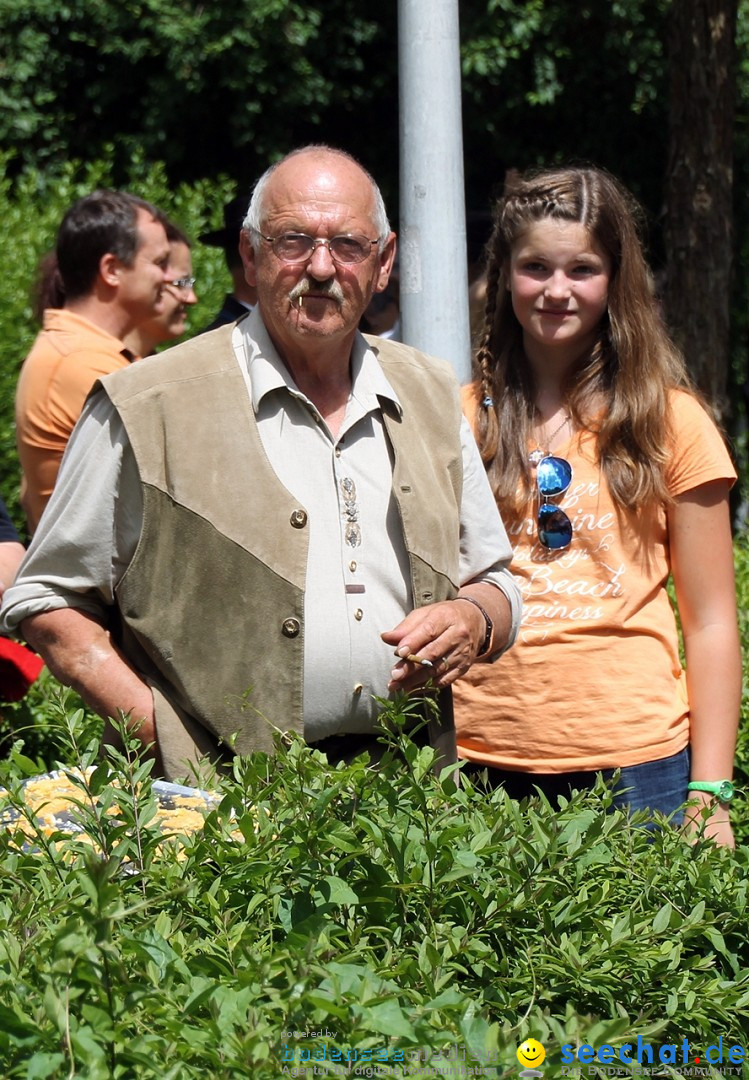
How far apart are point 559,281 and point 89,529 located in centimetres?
118

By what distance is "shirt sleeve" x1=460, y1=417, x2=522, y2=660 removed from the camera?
2859mm

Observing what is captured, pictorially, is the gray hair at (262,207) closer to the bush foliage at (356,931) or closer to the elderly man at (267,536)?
the elderly man at (267,536)

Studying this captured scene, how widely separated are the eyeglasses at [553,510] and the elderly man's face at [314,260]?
1.90 ft

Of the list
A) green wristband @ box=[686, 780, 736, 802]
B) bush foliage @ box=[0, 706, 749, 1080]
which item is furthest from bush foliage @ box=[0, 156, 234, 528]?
bush foliage @ box=[0, 706, 749, 1080]

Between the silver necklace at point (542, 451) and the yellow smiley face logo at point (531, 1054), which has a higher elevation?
the silver necklace at point (542, 451)

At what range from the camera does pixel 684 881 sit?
2002mm

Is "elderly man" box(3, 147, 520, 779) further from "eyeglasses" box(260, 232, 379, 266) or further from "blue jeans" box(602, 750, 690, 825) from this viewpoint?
"blue jeans" box(602, 750, 690, 825)

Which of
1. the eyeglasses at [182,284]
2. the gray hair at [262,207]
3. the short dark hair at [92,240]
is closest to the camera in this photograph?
the gray hair at [262,207]

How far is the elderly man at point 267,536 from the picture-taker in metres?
2.57

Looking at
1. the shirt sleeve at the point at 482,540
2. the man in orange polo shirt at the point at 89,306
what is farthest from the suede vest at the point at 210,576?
the man in orange polo shirt at the point at 89,306

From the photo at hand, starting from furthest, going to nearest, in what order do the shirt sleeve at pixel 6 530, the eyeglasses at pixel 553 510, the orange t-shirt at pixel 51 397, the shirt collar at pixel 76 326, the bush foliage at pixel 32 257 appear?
the bush foliage at pixel 32 257 → the shirt collar at pixel 76 326 → the orange t-shirt at pixel 51 397 → the shirt sleeve at pixel 6 530 → the eyeglasses at pixel 553 510

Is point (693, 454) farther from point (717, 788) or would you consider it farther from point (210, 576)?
point (210, 576)

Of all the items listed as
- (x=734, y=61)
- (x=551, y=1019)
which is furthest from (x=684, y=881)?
(x=734, y=61)

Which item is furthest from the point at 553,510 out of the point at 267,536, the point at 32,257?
the point at 32,257
